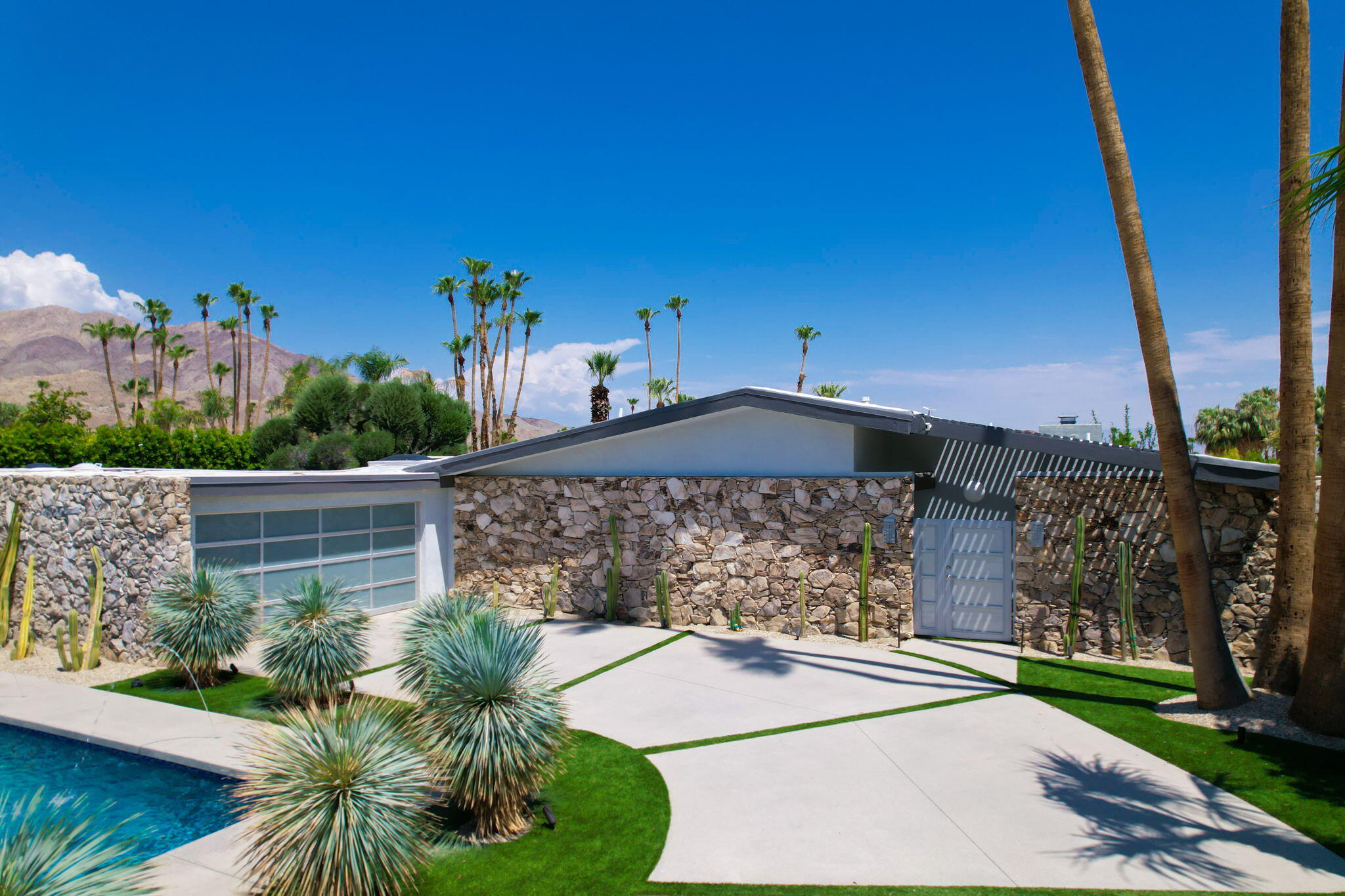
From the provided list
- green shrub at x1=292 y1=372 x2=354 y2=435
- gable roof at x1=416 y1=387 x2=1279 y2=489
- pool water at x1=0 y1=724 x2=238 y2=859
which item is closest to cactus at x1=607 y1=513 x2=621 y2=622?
gable roof at x1=416 y1=387 x2=1279 y2=489

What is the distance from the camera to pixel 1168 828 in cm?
565

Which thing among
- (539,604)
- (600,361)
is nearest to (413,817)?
(539,604)

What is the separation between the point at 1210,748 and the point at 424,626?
8086 mm

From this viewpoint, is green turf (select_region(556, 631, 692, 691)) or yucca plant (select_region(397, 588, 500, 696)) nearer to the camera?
yucca plant (select_region(397, 588, 500, 696))

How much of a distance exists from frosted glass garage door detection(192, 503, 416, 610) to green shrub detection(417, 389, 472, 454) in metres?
20.8

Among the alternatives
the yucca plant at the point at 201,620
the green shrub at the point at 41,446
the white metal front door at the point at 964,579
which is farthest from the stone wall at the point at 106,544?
the green shrub at the point at 41,446

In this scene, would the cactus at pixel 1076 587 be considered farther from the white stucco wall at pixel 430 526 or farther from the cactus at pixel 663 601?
the white stucco wall at pixel 430 526

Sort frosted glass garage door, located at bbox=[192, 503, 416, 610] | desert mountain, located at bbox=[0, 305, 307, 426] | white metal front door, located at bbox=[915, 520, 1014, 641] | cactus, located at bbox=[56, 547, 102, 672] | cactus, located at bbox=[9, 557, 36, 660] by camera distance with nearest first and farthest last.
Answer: cactus, located at bbox=[56, 547, 102, 672] → cactus, located at bbox=[9, 557, 36, 660] → white metal front door, located at bbox=[915, 520, 1014, 641] → frosted glass garage door, located at bbox=[192, 503, 416, 610] → desert mountain, located at bbox=[0, 305, 307, 426]

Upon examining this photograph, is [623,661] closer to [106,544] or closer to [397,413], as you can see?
[106,544]

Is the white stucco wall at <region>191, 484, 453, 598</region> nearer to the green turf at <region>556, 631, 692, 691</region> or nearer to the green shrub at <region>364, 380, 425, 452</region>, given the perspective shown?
the green turf at <region>556, 631, 692, 691</region>

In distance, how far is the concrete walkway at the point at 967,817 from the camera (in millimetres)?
5047

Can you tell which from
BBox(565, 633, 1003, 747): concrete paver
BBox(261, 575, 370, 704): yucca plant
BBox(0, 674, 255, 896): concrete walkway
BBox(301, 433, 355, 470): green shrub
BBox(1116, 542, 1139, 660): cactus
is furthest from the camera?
BBox(301, 433, 355, 470): green shrub

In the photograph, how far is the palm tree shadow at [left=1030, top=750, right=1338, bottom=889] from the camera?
5.06m

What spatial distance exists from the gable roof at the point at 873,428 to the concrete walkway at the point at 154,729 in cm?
665
